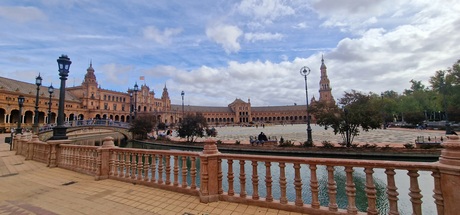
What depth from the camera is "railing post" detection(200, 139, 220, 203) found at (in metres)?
4.69

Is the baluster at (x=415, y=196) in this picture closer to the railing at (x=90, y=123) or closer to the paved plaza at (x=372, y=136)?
the paved plaza at (x=372, y=136)

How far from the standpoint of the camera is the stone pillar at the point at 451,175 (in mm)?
2729

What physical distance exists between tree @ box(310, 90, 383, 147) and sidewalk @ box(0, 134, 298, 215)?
1658 centimetres

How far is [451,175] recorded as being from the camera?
9.09ft

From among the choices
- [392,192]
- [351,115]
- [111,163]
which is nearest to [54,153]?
[111,163]

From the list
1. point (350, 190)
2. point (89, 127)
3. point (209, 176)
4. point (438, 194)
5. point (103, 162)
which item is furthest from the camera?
point (89, 127)

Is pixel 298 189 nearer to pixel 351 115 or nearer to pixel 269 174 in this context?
pixel 269 174

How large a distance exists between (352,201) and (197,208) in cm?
276

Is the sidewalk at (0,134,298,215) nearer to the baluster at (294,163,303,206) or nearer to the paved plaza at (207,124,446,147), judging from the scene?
the baluster at (294,163,303,206)

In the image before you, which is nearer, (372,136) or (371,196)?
(371,196)

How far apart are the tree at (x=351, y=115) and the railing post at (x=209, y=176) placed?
16514 millimetres

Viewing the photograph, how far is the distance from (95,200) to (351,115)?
60.2 ft

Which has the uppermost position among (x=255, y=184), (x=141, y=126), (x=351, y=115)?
(x=351, y=115)

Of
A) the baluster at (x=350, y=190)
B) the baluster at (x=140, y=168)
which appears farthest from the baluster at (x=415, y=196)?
the baluster at (x=140, y=168)
